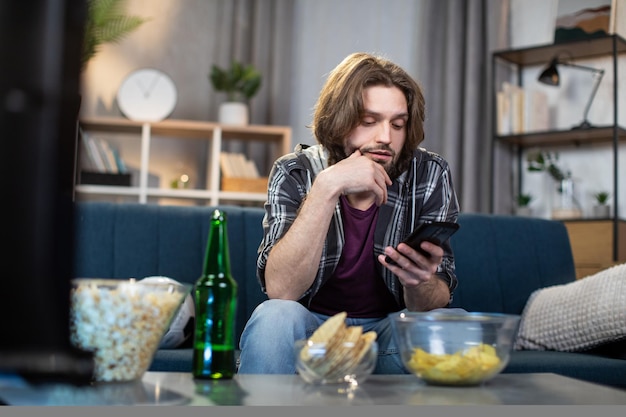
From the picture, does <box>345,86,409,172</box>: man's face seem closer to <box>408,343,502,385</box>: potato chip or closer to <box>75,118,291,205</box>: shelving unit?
<box>408,343,502,385</box>: potato chip

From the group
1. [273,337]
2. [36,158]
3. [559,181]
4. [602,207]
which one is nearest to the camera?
[36,158]

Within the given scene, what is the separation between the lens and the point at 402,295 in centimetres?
174

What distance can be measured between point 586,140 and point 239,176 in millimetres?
1771

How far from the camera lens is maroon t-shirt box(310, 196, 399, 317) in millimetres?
A: 1743

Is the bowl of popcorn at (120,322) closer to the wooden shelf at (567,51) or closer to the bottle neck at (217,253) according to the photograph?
the bottle neck at (217,253)

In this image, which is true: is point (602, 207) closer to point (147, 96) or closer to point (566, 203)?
point (566, 203)

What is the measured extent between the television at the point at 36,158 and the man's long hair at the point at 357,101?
110 cm

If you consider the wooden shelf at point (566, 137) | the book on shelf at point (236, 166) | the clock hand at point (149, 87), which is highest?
the clock hand at point (149, 87)

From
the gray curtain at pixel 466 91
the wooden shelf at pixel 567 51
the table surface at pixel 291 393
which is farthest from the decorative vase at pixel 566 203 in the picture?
the table surface at pixel 291 393

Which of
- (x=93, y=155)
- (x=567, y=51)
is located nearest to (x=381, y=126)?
(x=93, y=155)

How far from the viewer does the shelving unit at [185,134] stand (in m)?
3.91

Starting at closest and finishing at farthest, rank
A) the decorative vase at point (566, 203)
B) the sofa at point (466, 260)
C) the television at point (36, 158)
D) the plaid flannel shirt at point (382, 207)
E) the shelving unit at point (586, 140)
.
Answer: the television at point (36, 158)
the plaid flannel shirt at point (382, 207)
the sofa at point (466, 260)
the shelving unit at point (586, 140)
the decorative vase at point (566, 203)

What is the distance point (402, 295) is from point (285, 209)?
0.31 meters

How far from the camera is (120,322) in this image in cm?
93
